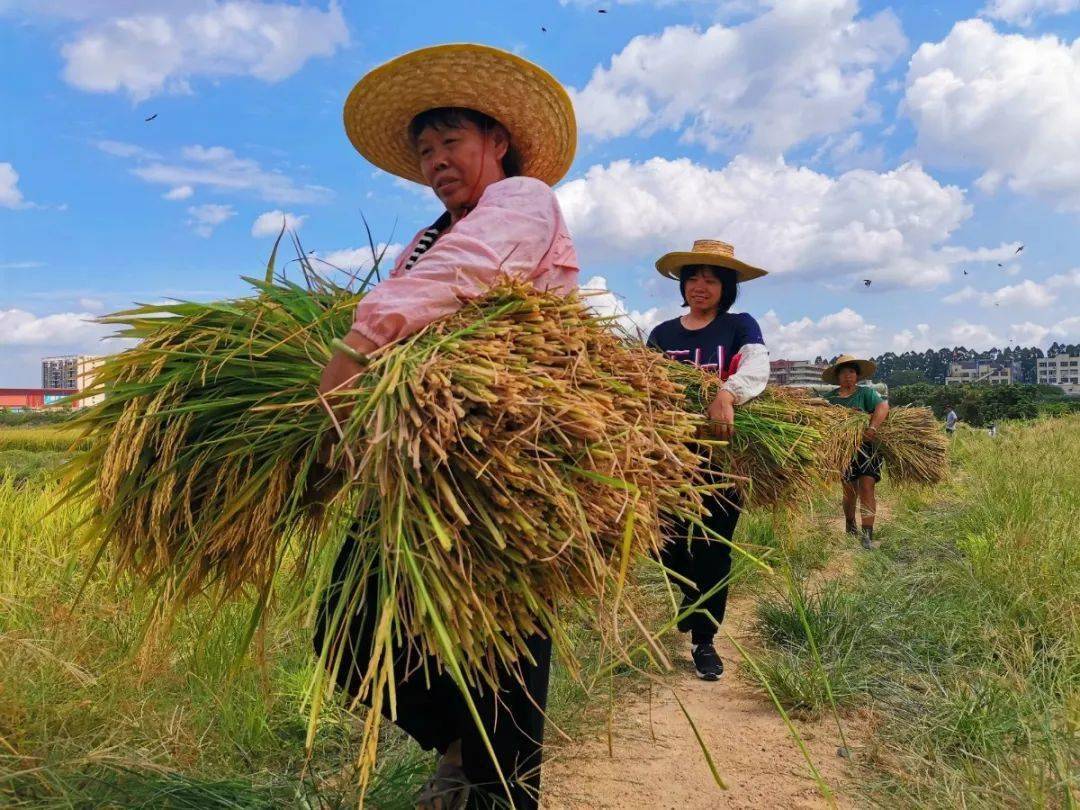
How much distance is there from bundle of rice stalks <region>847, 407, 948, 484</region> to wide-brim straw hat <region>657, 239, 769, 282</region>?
13.9ft

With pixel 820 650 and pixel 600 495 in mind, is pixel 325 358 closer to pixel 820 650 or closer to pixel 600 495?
pixel 600 495

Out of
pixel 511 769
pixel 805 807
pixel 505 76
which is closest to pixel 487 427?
pixel 511 769

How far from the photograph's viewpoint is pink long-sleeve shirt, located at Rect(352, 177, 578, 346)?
1398 millimetres

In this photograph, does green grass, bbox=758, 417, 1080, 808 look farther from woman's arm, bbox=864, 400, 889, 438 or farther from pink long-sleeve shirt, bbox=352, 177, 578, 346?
woman's arm, bbox=864, 400, 889, 438

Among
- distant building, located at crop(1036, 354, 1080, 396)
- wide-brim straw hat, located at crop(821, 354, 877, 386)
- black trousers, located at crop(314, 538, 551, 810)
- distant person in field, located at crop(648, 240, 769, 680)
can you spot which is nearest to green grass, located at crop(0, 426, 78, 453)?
wide-brim straw hat, located at crop(821, 354, 877, 386)

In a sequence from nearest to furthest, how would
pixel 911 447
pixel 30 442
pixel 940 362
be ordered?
pixel 911 447
pixel 30 442
pixel 940 362

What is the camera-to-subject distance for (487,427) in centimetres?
129

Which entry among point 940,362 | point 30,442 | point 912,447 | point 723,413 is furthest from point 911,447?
point 940,362

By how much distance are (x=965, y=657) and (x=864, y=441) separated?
417cm

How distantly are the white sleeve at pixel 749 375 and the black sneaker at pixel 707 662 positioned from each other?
3.96 feet

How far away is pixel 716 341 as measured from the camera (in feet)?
12.0

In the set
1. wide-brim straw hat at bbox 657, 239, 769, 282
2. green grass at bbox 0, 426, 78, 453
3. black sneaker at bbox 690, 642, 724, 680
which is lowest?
green grass at bbox 0, 426, 78, 453

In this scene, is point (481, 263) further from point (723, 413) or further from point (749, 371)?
point (749, 371)

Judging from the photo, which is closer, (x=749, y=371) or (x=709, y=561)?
(x=749, y=371)
